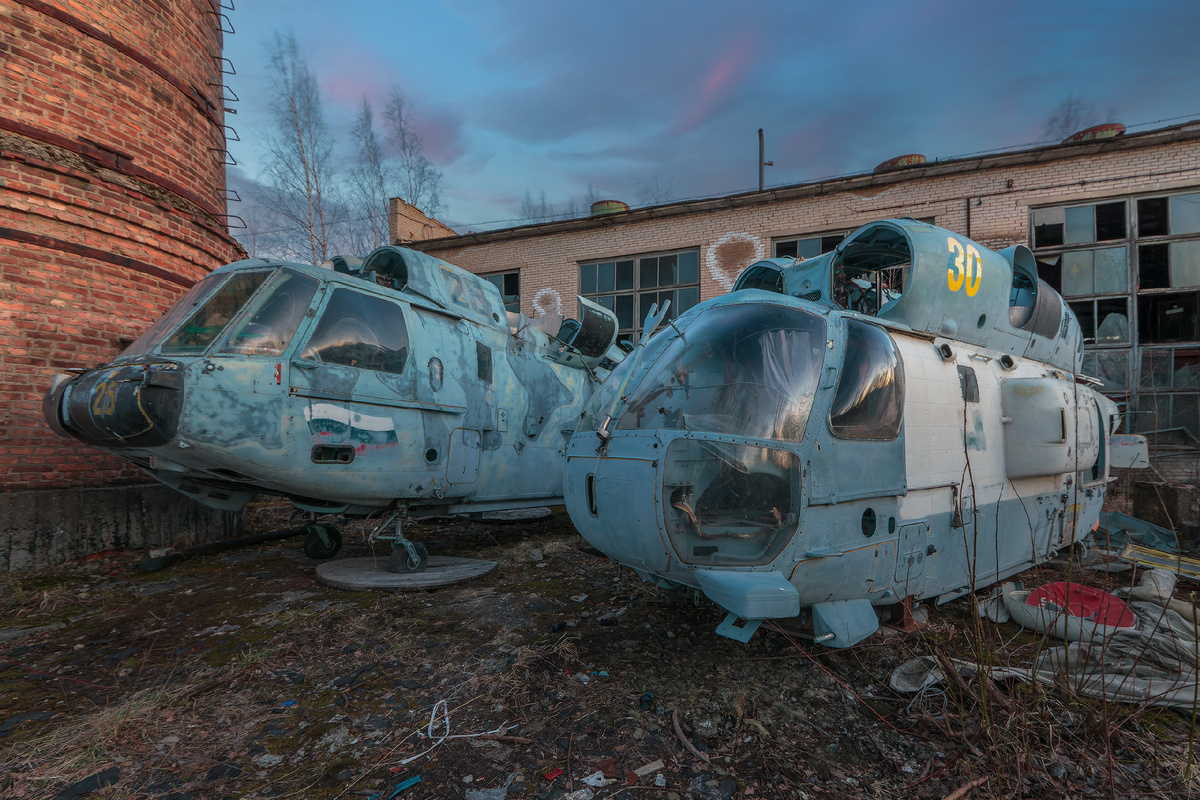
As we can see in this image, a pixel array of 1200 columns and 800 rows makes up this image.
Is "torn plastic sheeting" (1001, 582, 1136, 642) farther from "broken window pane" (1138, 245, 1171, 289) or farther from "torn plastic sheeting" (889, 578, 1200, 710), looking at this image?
"broken window pane" (1138, 245, 1171, 289)

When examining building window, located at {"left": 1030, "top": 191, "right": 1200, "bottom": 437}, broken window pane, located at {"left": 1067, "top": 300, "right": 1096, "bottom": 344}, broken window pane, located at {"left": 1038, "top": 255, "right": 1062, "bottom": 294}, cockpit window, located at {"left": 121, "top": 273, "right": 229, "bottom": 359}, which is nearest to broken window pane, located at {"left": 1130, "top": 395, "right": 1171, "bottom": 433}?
building window, located at {"left": 1030, "top": 191, "right": 1200, "bottom": 437}

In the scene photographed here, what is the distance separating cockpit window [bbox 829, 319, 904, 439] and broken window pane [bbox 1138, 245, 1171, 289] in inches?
392

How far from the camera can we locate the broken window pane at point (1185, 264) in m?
9.09

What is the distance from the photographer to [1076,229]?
9.86m

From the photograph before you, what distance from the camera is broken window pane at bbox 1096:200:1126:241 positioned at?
31.4 feet

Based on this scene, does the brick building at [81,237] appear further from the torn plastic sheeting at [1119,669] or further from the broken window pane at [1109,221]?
the broken window pane at [1109,221]

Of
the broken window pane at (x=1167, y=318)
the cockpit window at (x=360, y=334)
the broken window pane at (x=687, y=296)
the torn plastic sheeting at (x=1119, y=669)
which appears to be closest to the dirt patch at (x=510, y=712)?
the torn plastic sheeting at (x=1119, y=669)

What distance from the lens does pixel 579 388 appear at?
24.8ft

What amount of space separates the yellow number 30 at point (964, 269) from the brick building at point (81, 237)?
852 centimetres

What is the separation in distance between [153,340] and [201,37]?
264 inches

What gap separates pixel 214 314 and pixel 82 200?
3.65 metres

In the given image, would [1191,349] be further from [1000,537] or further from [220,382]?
[220,382]

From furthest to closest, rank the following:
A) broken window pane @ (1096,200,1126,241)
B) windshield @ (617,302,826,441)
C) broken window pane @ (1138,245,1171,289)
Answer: broken window pane @ (1096,200,1126,241), broken window pane @ (1138,245,1171,289), windshield @ (617,302,826,441)

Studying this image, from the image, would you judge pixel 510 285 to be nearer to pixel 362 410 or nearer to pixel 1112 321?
pixel 362 410
